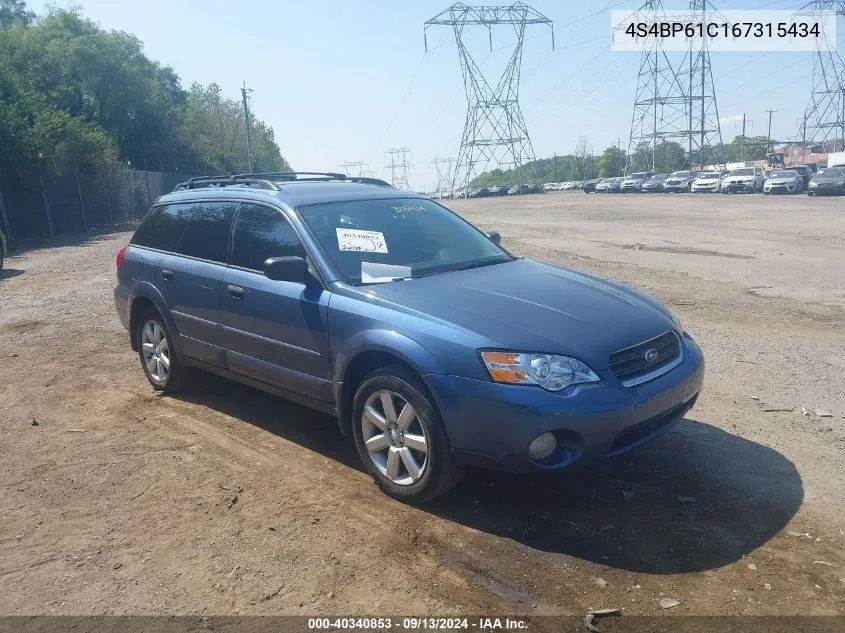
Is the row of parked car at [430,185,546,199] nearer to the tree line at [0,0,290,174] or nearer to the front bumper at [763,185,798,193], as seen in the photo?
the tree line at [0,0,290,174]

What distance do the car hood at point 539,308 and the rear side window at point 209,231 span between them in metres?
1.60

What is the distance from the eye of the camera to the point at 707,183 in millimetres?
51000

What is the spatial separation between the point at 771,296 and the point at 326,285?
752cm

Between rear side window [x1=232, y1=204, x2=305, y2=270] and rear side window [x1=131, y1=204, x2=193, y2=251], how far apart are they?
35.5 inches

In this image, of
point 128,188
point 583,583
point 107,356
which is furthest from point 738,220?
point 128,188

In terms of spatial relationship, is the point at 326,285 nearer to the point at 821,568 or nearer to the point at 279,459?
the point at 279,459

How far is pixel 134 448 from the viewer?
5027 millimetres

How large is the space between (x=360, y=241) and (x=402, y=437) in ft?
4.73

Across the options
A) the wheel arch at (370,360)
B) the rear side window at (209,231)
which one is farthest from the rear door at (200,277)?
the wheel arch at (370,360)

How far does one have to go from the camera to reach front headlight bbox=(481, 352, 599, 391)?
3.56m

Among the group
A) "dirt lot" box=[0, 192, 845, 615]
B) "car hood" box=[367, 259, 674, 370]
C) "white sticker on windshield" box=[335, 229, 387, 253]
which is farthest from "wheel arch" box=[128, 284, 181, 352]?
"car hood" box=[367, 259, 674, 370]

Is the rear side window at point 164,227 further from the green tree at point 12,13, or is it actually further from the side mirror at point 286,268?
the green tree at point 12,13

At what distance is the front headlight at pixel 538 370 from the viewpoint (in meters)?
3.56

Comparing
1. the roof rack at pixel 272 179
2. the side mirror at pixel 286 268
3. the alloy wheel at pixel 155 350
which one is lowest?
the alloy wheel at pixel 155 350
